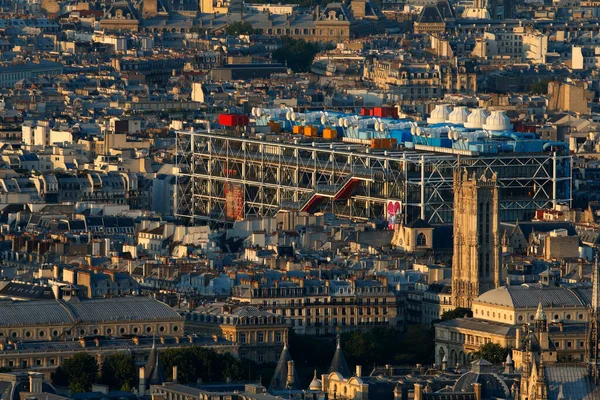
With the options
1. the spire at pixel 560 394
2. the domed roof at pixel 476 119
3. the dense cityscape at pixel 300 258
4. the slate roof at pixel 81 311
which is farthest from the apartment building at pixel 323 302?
the domed roof at pixel 476 119

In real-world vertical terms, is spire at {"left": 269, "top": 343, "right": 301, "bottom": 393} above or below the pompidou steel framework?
above

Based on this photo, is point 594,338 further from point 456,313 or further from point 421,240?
point 421,240

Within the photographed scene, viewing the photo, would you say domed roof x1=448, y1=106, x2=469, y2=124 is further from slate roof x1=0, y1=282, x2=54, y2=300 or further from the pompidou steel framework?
slate roof x1=0, y1=282, x2=54, y2=300

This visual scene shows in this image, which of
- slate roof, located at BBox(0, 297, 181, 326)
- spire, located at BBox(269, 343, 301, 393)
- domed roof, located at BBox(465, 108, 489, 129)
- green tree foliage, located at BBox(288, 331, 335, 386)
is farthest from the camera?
domed roof, located at BBox(465, 108, 489, 129)

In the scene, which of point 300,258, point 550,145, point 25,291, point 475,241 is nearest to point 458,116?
point 550,145

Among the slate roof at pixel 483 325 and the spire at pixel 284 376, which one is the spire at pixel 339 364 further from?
the slate roof at pixel 483 325

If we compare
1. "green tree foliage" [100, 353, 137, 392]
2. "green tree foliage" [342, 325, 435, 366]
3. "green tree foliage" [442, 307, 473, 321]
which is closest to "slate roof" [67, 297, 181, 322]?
"green tree foliage" [342, 325, 435, 366]

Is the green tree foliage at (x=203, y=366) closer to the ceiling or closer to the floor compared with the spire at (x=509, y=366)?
closer to the floor

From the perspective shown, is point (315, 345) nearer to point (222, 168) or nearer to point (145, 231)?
point (145, 231)
